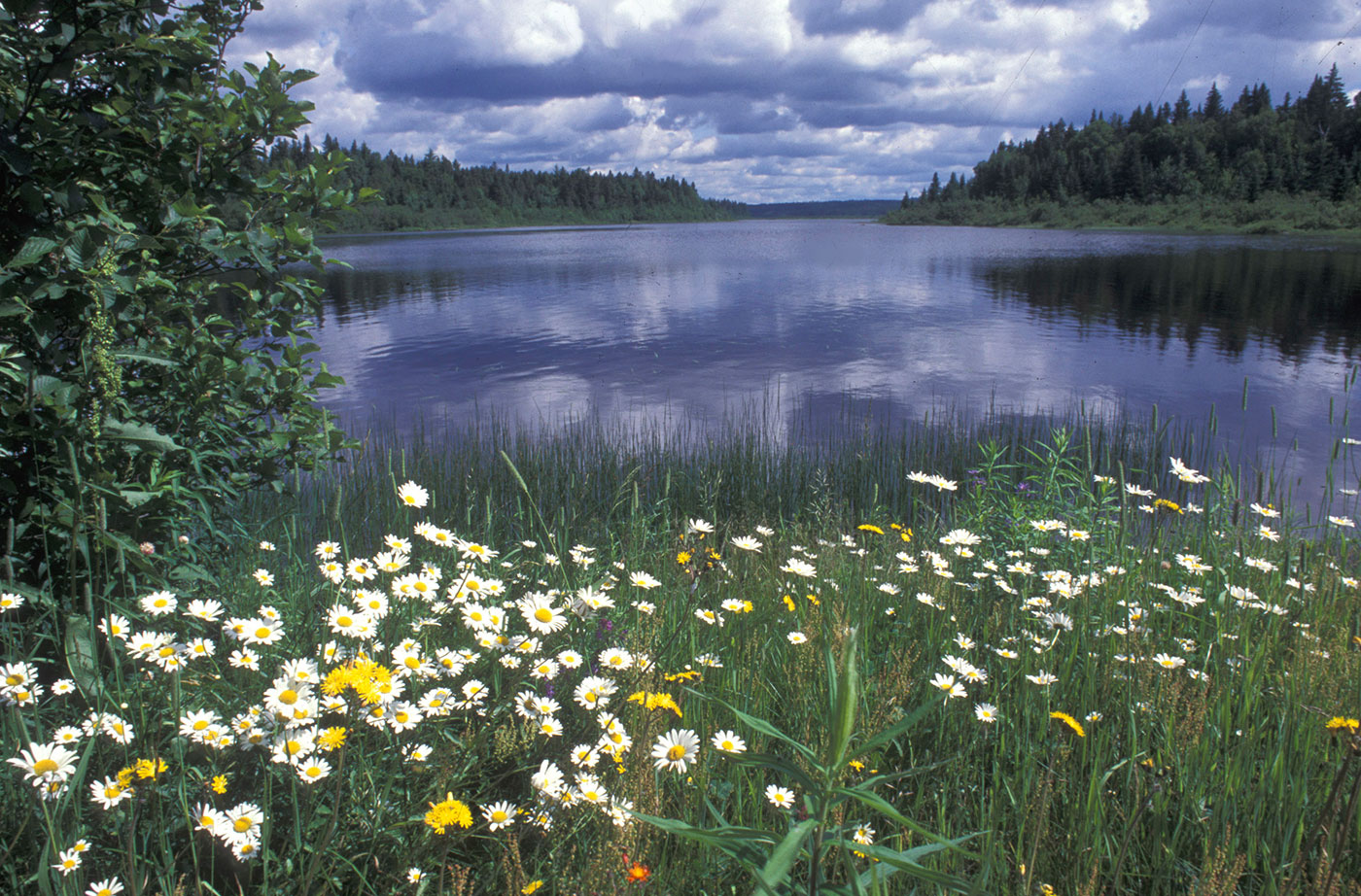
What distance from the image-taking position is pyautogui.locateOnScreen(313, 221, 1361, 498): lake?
39.9 ft

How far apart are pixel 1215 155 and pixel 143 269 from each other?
101m

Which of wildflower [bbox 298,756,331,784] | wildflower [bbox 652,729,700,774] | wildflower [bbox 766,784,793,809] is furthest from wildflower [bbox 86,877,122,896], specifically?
wildflower [bbox 766,784,793,809]

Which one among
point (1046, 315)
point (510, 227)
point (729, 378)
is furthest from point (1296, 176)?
point (510, 227)

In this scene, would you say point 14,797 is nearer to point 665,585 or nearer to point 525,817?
point 525,817

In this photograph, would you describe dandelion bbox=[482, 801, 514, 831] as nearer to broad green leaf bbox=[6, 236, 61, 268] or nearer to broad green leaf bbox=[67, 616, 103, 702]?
broad green leaf bbox=[67, 616, 103, 702]

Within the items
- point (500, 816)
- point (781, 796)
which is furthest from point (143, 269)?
point (781, 796)

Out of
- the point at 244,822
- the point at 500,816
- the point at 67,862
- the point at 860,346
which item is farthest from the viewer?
the point at 860,346

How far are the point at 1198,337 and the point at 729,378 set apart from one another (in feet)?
43.0

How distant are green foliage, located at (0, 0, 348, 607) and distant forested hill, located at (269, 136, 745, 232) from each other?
11181cm

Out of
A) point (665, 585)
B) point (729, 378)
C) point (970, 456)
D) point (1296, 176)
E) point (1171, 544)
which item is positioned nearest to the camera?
point (665, 585)

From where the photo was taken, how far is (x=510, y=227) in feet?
446

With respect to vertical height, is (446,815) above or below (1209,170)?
below

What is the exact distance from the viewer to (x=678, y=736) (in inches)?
77.3

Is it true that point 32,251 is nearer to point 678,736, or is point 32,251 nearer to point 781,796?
point 678,736
